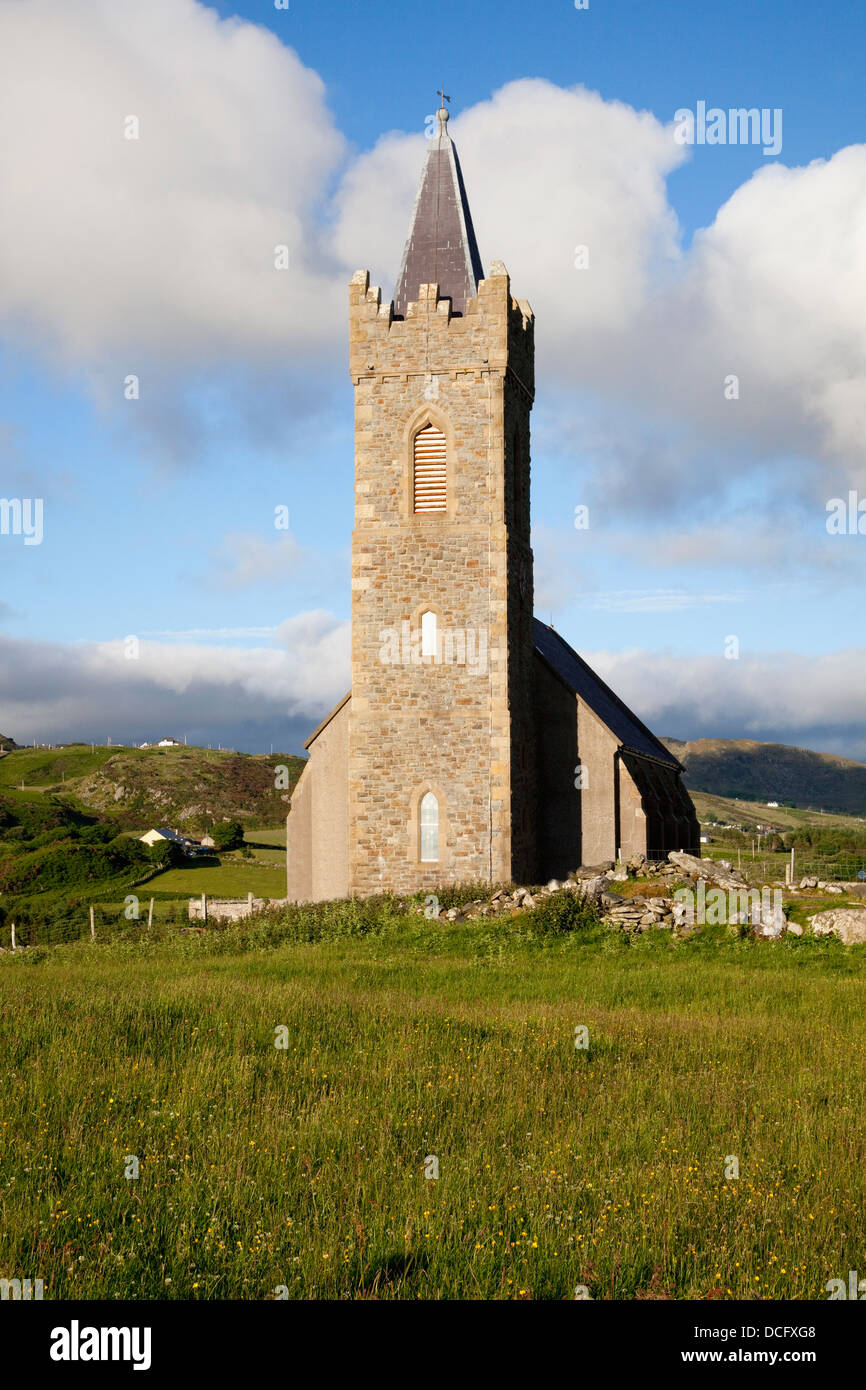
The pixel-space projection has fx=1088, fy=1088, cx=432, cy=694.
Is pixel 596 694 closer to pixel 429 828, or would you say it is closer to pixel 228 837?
pixel 429 828

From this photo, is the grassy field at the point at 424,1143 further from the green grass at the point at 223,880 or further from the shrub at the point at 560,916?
the green grass at the point at 223,880

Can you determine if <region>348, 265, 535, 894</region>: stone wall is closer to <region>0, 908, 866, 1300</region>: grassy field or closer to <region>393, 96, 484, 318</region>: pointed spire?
<region>393, 96, 484, 318</region>: pointed spire

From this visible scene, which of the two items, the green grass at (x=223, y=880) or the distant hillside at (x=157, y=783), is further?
the distant hillside at (x=157, y=783)

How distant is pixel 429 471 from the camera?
91.9 ft

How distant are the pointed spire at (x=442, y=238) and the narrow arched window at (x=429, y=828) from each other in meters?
12.8

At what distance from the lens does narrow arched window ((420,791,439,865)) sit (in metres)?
27.3

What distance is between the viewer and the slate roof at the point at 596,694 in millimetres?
32884

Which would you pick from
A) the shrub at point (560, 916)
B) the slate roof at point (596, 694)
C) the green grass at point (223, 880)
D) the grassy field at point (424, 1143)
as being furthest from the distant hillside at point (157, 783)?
the grassy field at point (424, 1143)

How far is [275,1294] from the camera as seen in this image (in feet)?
19.3

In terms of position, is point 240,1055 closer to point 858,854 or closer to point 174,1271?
point 174,1271

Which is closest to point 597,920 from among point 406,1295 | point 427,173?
point 406,1295

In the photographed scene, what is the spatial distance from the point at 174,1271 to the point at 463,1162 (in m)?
2.35

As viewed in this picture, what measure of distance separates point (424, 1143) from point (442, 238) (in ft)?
88.1

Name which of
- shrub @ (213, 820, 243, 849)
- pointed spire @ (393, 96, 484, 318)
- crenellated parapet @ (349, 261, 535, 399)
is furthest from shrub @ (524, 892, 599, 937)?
shrub @ (213, 820, 243, 849)
